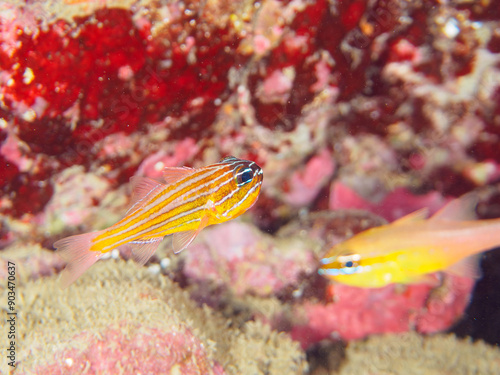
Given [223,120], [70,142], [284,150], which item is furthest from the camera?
[284,150]

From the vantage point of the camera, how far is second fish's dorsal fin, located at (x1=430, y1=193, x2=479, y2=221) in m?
2.78

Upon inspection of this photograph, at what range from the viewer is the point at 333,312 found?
11.7 ft

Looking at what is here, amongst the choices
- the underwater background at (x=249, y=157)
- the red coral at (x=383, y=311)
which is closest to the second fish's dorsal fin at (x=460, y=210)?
the underwater background at (x=249, y=157)

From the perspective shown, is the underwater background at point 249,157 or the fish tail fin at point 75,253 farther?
the underwater background at point 249,157

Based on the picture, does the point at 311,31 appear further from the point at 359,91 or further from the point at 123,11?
the point at 123,11

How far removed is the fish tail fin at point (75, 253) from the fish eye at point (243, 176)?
3.18 ft

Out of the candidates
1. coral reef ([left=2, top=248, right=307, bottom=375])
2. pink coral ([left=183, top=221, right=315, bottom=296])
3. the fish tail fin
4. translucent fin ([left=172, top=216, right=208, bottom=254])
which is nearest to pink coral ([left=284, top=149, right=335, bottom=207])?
pink coral ([left=183, top=221, right=315, bottom=296])

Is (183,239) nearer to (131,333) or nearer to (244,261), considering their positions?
(131,333)

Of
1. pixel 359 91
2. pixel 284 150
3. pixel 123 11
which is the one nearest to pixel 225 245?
pixel 284 150

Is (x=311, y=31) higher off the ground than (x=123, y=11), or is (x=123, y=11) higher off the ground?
(x=123, y=11)

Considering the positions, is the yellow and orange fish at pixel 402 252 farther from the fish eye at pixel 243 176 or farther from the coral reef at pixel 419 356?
→ the coral reef at pixel 419 356

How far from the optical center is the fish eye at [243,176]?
205cm

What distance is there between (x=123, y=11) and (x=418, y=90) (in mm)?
2535

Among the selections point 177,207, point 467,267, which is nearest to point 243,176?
point 177,207
